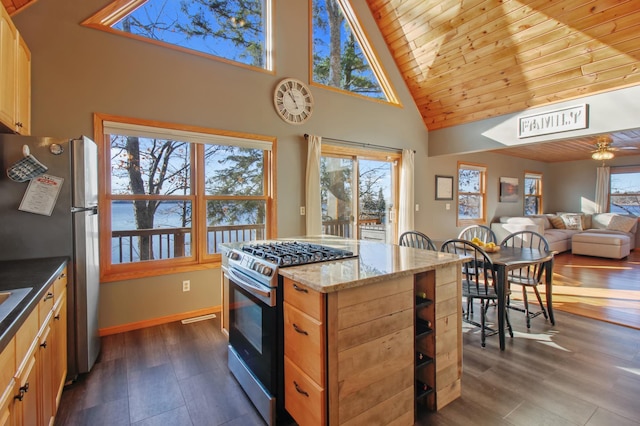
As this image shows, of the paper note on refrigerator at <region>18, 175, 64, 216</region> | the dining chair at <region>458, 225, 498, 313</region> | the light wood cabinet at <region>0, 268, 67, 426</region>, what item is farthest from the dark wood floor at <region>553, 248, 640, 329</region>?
the paper note on refrigerator at <region>18, 175, 64, 216</region>

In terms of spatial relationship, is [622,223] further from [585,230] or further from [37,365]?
[37,365]

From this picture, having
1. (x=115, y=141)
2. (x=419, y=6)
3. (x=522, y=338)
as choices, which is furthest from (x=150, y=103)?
(x=522, y=338)

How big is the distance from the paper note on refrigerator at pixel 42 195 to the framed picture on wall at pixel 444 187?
5.57 m

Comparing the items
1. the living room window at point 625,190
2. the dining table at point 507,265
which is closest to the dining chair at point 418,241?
the dining table at point 507,265

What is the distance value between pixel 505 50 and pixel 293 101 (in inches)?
107

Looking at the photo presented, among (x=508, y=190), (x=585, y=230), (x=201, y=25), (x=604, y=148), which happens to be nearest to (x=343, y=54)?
(x=201, y=25)

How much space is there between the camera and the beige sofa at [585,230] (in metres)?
6.32

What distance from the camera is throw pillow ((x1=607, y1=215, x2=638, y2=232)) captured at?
6.93 metres

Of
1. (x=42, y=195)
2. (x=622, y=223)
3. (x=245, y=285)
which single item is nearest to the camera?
(x=245, y=285)

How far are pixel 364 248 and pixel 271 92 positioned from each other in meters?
2.46

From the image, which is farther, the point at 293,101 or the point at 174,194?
the point at 293,101

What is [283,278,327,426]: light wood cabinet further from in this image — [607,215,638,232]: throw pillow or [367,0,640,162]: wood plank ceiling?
[607,215,638,232]: throw pillow

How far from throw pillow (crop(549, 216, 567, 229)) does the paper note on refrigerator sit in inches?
361

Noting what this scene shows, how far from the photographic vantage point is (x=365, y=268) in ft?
5.55
